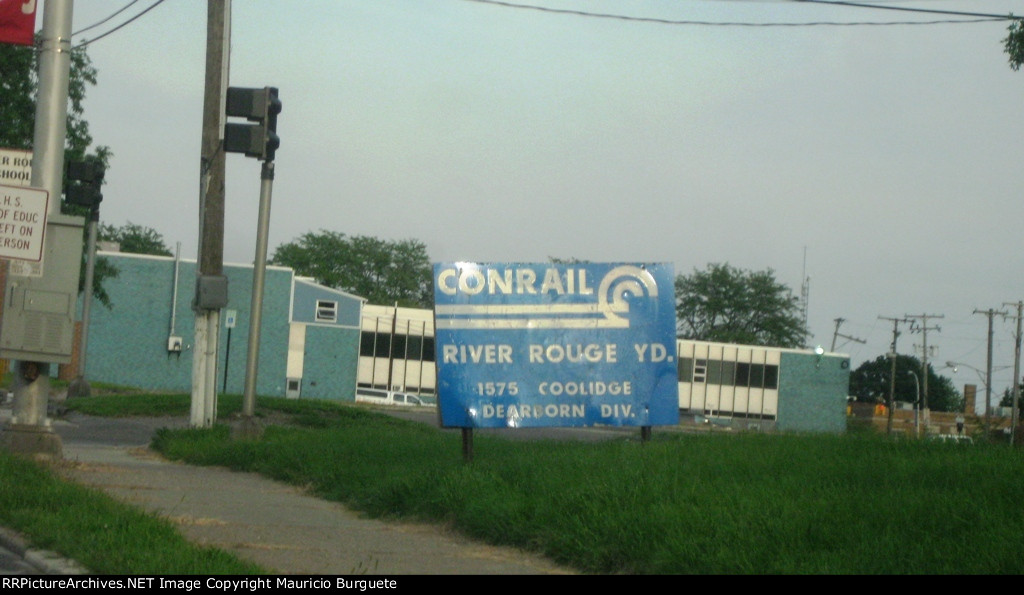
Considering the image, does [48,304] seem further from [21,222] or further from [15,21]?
[15,21]

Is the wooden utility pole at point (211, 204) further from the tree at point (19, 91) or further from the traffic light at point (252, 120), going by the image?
the tree at point (19, 91)

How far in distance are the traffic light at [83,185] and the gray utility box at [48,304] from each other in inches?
372

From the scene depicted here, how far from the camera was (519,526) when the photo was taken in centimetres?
816

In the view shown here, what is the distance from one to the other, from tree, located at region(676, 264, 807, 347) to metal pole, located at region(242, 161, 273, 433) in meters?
74.3

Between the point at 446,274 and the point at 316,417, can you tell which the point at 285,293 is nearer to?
→ the point at 316,417

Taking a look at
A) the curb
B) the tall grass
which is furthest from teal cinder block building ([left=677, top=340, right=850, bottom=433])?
the curb

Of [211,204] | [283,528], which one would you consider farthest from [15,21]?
[283,528]

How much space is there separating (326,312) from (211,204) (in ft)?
143

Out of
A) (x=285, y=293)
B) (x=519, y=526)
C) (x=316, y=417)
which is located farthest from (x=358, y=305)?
(x=519, y=526)

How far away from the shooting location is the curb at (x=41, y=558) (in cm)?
663

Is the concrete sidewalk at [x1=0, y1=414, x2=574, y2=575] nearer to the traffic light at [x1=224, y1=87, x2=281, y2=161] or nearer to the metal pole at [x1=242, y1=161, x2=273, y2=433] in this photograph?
the metal pole at [x1=242, y1=161, x2=273, y2=433]

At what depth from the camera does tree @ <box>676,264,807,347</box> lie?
8725 cm

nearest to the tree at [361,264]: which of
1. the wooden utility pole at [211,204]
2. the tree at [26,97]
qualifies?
the tree at [26,97]
